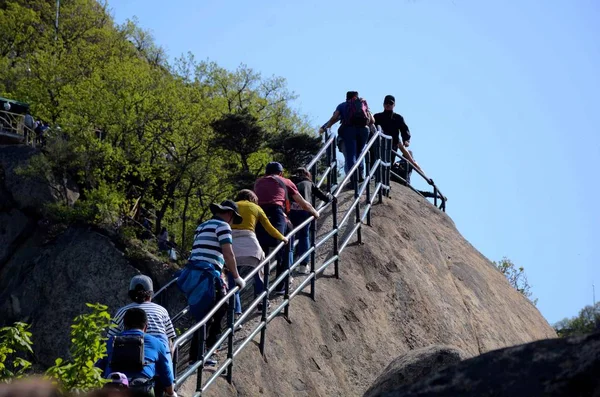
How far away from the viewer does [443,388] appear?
3967 millimetres

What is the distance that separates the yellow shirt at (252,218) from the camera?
1195 centimetres

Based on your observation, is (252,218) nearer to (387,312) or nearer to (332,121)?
(387,312)

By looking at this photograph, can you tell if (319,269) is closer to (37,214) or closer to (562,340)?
(562,340)

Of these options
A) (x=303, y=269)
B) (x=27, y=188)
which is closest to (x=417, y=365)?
(x=303, y=269)

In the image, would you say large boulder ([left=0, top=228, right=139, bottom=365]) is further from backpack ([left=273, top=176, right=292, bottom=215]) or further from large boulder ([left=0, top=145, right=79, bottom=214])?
backpack ([left=273, top=176, right=292, bottom=215])

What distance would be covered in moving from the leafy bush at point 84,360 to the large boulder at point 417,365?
2.91 meters

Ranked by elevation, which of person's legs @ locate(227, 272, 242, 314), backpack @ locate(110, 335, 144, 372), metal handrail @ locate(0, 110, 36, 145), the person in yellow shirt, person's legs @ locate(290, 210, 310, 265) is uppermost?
metal handrail @ locate(0, 110, 36, 145)

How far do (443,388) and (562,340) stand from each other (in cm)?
45

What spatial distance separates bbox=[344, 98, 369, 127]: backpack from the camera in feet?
54.5

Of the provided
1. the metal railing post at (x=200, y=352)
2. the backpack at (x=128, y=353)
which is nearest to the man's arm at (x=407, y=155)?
the metal railing post at (x=200, y=352)

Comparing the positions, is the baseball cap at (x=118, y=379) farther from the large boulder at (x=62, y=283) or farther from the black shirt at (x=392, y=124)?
the large boulder at (x=62, y=283)

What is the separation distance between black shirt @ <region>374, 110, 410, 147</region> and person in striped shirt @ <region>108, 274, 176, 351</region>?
31.7 feet

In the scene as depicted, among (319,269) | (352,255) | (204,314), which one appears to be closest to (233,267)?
(204,314)

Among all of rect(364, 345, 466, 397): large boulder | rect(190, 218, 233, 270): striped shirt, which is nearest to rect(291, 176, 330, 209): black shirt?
rect(190, 218, 233, 270): striped shirt
